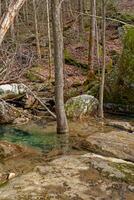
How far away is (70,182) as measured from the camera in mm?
6922

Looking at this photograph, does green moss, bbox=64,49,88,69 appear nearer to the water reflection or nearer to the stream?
the water reflection

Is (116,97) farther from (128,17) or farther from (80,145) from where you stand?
(128,17)

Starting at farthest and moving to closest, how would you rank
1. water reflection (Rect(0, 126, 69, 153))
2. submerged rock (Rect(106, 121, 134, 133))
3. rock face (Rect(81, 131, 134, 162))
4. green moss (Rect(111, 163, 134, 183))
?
1. submerged rock (Rect(106, 121, 134, 133))
2. water reflection (Rect(0, 126, 69, 153))
3. rock face (Rect(81, 131, 134, 162))
4. green moss (Rect(111, 163, 134, 183))

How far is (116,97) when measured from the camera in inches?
609

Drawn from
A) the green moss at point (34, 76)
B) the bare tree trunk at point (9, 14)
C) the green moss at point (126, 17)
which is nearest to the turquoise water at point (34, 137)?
the bare tree trunk at point (9, 14)

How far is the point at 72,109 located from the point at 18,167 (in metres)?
5.91

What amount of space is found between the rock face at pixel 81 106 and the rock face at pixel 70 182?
20.3 ft

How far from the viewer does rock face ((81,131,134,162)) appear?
946 cm

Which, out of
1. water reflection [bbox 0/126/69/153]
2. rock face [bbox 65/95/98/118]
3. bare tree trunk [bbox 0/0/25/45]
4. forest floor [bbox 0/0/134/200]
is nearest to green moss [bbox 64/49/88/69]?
forest floor [bbox 0/0/134/200]

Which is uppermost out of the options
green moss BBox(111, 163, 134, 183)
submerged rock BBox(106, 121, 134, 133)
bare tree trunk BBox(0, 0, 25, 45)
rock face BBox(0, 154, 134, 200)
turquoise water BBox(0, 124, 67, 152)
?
bare tree trunk BBox(0, 0, 25, 45)

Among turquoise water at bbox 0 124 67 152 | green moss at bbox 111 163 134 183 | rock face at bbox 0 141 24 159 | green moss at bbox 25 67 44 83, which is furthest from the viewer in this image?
green moss at bbox 25 67 44 83

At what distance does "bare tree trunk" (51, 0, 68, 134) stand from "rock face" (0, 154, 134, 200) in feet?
12.6

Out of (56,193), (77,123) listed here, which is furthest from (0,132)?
(56,193)

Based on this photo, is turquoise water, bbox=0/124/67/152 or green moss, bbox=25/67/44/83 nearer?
turquoise water, bbox=0/124/67/152
